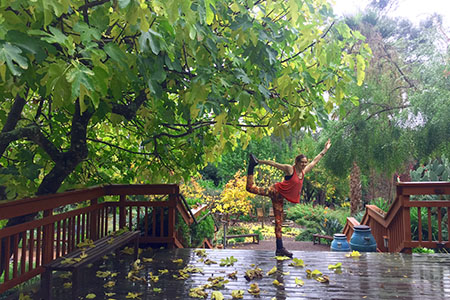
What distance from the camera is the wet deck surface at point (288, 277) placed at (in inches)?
146

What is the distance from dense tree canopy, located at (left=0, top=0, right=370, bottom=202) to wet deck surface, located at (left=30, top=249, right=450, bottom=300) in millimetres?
1333

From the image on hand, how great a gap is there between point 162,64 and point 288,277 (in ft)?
9.90

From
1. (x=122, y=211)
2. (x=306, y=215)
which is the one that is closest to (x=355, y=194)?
(x=306, y=215)

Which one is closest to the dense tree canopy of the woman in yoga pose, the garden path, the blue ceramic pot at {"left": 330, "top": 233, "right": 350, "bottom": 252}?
the woman in yoga pose

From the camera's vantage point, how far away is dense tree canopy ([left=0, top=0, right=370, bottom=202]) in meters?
2.10

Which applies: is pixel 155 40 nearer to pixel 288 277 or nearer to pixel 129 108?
pixel 129 108

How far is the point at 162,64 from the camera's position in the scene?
287cm

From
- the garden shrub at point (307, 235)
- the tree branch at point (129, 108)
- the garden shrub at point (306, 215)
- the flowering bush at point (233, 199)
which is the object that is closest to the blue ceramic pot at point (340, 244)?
the tree branch at point (129, 108)

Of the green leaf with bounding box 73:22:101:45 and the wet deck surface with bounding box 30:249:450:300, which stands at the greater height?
the green leaf with bounding box 73:22:101:45

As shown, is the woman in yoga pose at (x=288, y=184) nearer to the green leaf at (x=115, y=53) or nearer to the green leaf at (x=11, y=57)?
the green leaf at (x=115, y=53)

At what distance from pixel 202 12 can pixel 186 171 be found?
3.66m

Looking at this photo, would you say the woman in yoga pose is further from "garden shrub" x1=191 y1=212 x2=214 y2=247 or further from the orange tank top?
"garden shrub" x1=191 y1=212 x2=214 y2=247

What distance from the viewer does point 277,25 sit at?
10.9 feet

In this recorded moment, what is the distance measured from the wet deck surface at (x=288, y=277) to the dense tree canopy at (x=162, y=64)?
1333 mm
